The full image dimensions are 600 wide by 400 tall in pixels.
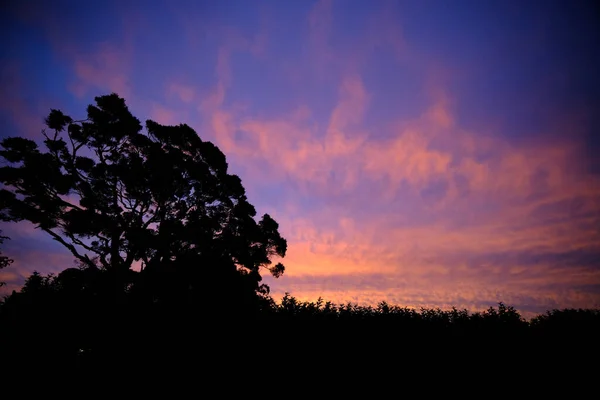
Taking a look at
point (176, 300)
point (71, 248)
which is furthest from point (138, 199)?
point (176, 300)

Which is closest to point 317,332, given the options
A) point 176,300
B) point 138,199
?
point 176,300

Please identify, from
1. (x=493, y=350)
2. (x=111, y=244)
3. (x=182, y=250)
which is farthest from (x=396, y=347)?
(x=111, y=244)

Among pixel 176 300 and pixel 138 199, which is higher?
pixel 138 199

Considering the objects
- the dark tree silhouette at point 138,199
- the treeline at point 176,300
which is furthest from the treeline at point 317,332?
the dark tree silhouette at point 138,199

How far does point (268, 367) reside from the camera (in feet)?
23.5

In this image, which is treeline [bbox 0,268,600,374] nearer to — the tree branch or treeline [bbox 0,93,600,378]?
treeline [bbox 0,93,600,378]

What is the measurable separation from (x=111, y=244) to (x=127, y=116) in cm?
Answer: 1007

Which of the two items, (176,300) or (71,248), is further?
(71,248)

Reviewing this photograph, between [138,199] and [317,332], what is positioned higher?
[138,199]

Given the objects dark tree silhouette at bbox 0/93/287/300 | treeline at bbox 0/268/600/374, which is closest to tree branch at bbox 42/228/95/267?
dark tree silhouette at bbox 0/93/287/300

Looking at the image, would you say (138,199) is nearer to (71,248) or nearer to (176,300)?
(71,248)

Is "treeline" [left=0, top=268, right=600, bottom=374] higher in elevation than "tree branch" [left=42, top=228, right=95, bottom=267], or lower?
lower

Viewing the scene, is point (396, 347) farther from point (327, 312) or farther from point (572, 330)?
point (572, 330)

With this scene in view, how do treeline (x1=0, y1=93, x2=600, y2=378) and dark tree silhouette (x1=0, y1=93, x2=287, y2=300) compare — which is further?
dark tree silhouette (x1=0, y1=93, x2=287, y2=300)
